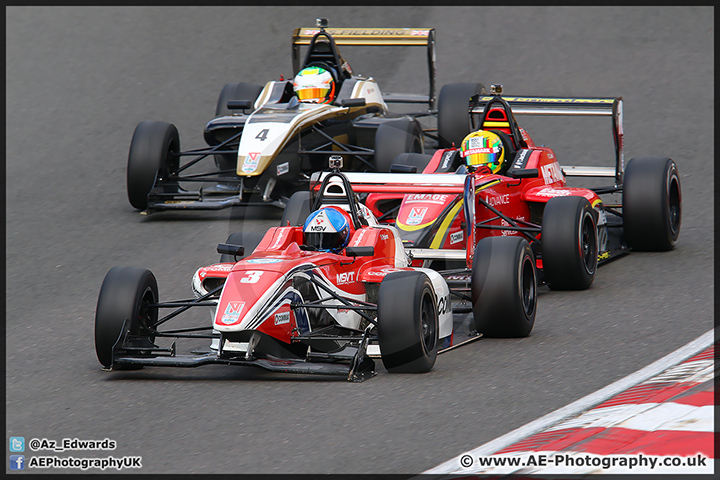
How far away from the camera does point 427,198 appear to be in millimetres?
10133

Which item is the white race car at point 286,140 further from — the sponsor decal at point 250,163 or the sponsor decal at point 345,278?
the sponsor decal at point 345,278

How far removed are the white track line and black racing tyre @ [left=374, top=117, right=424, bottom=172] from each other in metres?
5.74

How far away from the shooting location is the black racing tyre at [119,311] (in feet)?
25.0

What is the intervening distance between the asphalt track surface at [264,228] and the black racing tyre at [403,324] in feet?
0.44

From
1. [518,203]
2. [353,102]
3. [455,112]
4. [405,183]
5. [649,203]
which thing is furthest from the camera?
[455,112]

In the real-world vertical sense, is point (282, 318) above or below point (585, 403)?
above

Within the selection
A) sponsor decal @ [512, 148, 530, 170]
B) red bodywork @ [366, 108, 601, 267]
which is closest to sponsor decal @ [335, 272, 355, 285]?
red bodywork @ [366, 108, 601, 267]

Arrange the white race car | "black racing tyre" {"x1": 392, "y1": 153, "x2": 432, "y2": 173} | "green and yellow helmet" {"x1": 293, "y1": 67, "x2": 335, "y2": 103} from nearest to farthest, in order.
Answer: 1. "black racing tyre" {"x1": 392, "y1": 153, "x2": 432, "y2": 173}
2. the white race car
3. "green and yellow helmet" {"x1": 293, "y1": 67, "x2": 335, "y2": 103}

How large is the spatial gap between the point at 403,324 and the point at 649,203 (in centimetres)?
492

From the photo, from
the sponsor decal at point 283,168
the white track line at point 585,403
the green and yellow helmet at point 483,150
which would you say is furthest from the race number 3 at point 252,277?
the sponsor decal at point 283,168

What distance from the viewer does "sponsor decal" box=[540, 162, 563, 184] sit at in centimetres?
1128

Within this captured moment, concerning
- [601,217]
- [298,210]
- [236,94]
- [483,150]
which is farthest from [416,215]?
[236,94]

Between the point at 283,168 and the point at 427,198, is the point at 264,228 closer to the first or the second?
the point at 283,168

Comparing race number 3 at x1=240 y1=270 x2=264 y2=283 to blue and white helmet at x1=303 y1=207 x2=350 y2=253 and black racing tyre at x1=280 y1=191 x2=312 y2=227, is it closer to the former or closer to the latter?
blue and white helmet at x1=303 y1=207 x2=350 y2=253
